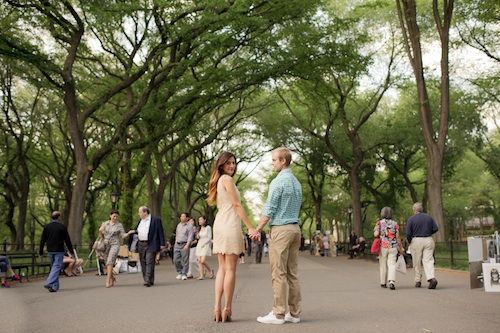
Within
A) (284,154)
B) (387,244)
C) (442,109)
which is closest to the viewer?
(284,154)

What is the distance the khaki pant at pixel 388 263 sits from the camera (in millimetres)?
10930

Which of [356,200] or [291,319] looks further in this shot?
[356,200]

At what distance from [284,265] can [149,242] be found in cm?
676

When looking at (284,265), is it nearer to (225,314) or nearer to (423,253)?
(225,314)

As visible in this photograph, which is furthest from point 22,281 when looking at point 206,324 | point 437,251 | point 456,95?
point 456,95

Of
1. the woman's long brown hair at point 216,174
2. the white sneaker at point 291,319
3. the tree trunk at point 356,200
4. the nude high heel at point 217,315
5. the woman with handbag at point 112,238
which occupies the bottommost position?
the white sneaker at point 291,319

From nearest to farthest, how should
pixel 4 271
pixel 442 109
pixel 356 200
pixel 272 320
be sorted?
pixel 272 320
pixel 4 271
pixel 442 109
pixel 356 200

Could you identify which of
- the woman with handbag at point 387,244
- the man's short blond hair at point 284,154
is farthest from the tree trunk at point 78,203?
the man's short blond hair at point 284,154

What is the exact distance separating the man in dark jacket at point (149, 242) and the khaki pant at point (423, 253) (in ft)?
17.3

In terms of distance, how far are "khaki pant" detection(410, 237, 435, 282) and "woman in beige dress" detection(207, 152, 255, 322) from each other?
5.71 metres

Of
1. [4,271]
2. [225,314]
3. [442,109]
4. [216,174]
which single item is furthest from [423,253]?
[442,109]

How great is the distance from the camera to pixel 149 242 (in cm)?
1252

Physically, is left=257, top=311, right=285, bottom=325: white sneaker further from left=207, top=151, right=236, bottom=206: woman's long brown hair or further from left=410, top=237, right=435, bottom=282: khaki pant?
left=410, top=237, right=435, bottom=282: khaki pant

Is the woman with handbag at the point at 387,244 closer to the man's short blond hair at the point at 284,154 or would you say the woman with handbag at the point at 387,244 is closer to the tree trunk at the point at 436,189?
the man's short blond hair at the point at 284,154
